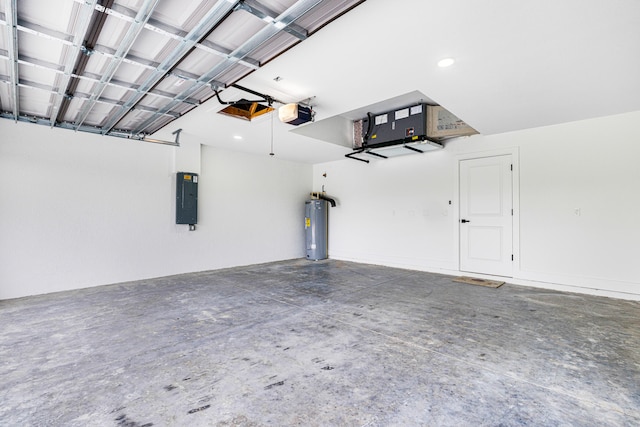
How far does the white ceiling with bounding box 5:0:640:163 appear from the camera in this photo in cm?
206

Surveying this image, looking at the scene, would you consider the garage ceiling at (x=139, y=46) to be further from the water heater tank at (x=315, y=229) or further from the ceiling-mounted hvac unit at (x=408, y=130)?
the water heater tank at (x=315, y=229)

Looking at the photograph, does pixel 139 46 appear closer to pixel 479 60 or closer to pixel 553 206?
pixel 479 60

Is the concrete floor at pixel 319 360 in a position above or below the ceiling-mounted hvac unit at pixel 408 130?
below

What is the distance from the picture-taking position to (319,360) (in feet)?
7.42

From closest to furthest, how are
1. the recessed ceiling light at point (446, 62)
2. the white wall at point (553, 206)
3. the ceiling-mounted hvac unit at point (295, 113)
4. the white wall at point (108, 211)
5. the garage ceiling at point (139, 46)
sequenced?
the garage ceiling at point (139, 46) < the recessed ceiling light at point (446, 62) < the ceiling-mounted hvac unit at point (295, 113) < the white wall at point (553, 206) < the white wall at point (108, 211)

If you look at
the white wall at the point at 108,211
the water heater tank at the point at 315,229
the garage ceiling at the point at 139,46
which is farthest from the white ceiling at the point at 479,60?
the water heater tank at the point at 315,229

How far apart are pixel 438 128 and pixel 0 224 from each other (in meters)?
6.66

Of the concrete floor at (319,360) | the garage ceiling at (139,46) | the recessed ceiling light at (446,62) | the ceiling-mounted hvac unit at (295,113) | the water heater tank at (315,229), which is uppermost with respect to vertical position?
the recessed ceiling light at (446,62)

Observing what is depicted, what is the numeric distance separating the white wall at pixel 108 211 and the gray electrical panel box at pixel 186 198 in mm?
196

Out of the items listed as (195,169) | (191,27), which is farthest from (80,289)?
(191,27)

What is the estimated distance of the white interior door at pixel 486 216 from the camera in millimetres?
4922

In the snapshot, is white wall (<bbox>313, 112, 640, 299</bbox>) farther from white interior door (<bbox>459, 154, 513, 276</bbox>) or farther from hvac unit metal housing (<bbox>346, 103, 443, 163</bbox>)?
hvac unit metal housing (<bbox>346, 103, 443, 163</bbox>)

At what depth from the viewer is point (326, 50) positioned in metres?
2.54

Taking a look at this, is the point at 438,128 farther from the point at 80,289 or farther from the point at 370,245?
the point at 80,289
